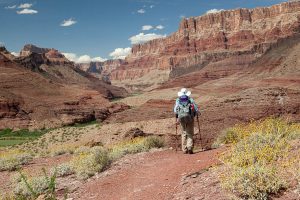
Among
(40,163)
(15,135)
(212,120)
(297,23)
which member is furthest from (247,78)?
(297,23)

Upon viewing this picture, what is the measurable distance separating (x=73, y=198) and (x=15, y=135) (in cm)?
4327

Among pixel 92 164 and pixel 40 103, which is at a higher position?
pixel 92 164

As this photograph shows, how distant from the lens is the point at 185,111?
36.3 feet

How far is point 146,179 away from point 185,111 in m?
2.97

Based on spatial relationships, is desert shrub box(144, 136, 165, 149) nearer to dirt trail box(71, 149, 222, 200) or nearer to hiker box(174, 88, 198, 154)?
hiker box(174, 88, 198, 154)

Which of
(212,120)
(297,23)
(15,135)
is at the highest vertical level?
(297,23)

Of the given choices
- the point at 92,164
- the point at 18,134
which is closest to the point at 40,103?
the point at 18,134

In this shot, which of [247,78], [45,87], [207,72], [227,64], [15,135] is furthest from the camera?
[227,64]

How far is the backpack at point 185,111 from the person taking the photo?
11.1m

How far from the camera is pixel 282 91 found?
1255 inches

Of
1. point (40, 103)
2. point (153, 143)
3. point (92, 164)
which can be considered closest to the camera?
point (92, 164)

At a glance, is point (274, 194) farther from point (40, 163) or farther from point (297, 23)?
point (297, 23)

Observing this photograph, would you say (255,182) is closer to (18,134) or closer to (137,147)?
(137,147)

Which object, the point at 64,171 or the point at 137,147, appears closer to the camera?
the point at 64,171
